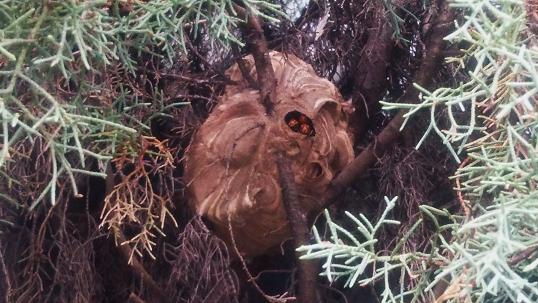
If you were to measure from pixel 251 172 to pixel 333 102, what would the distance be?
163 millimetres

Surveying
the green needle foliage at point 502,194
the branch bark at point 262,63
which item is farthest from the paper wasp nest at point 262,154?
the green needle foliage at point 502,194

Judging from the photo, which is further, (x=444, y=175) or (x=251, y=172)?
(x=444, y=175)

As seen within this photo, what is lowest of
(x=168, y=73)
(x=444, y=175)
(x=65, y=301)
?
(x=65, y=301)

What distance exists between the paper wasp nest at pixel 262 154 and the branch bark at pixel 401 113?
0.02m

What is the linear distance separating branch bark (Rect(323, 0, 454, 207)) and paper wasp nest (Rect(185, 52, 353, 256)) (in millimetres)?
18

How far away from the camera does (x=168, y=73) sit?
1.19m

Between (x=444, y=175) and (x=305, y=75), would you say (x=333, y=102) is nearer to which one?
(x=305, y=75)

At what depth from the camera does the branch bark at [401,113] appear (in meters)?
1.12

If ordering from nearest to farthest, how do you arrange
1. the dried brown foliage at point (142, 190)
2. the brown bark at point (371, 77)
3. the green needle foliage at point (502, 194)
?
1. the green needle foliage at point (502, 194)
2. the dried brown foliage at point (142, 190)
3. the brown bark at point (371, 77)

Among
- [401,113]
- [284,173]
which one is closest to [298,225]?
[284,173]

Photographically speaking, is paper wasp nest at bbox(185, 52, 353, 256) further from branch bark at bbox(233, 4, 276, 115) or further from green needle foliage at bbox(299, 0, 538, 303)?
green needle foliage at bbox(299, 0, 538, 303)

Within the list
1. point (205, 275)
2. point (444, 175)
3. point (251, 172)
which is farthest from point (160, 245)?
point (444, 175)

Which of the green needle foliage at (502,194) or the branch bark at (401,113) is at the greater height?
the green needle foliage at (502,194)

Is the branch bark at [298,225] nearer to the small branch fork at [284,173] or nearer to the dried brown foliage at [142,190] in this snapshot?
the small branch fork at [284,173]
